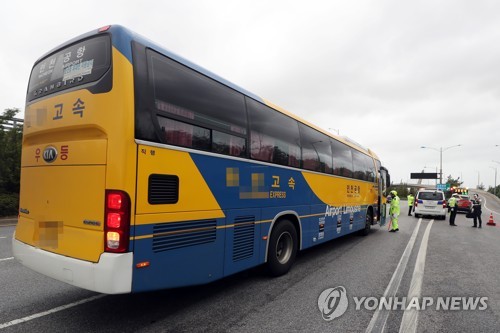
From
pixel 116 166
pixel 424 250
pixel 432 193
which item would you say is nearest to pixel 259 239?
pixel 116 166

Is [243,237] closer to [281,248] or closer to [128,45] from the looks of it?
[281,248]

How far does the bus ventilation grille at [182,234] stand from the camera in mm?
3568

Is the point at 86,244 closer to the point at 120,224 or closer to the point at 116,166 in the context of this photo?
the point at 120,224

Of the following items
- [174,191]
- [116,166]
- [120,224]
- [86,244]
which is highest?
[116,166]

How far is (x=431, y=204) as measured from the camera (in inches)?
802

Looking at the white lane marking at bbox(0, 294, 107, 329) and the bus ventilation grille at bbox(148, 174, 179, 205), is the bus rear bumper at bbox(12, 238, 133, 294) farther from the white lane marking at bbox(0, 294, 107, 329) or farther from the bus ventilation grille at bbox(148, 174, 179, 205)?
the white lane marking at bbox(0, 294, 107, 329)

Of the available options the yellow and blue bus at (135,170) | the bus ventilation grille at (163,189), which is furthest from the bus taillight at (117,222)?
the bus ventilation grille at (163,189)

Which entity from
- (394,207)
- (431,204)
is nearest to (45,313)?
(394,207)

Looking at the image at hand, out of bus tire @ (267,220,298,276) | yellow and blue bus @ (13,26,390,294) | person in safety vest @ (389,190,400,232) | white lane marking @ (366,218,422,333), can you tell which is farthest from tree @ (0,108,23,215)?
person in safety vest @ (389,190,400,232)

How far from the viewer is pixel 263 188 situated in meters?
5.39

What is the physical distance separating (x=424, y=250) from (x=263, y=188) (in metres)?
6.30

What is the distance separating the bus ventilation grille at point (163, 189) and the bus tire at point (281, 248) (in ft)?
8.30

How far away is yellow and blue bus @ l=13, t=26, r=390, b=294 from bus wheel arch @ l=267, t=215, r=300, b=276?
1.37 ft

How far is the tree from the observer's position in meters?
14.4
